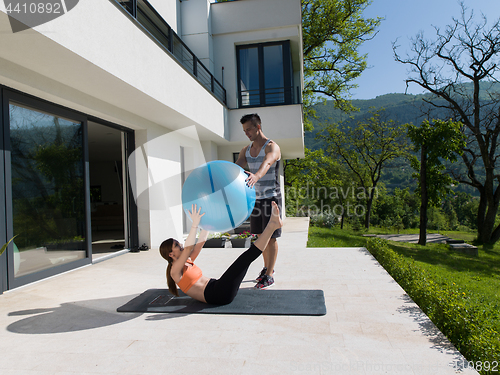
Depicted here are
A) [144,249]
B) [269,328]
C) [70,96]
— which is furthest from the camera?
[144,249]

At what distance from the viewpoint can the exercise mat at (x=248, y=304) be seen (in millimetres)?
3137

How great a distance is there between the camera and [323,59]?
20.4 m

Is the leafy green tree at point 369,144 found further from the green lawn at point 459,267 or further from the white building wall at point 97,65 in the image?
the white building wall at point 97,65

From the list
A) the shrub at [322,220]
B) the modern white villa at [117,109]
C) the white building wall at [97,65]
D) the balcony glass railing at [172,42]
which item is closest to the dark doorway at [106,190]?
the modern white villa at [117,109]

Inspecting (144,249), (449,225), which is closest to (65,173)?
(144,249)

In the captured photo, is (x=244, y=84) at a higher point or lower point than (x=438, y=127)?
higher

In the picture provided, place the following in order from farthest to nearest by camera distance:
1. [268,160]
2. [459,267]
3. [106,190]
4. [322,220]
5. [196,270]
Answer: [322,220]
[106,190]
[459,267]
[268,160]
[196,270]

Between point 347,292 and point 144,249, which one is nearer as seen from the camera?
point 347,292

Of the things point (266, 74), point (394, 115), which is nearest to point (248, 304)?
point (266, 74)

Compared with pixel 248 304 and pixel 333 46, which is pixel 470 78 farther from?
pixel 248 304

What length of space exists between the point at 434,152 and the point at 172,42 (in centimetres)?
1012

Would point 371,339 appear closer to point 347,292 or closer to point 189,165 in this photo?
point 347,292

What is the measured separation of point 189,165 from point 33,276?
5.45 meters

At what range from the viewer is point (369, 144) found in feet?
81.1
